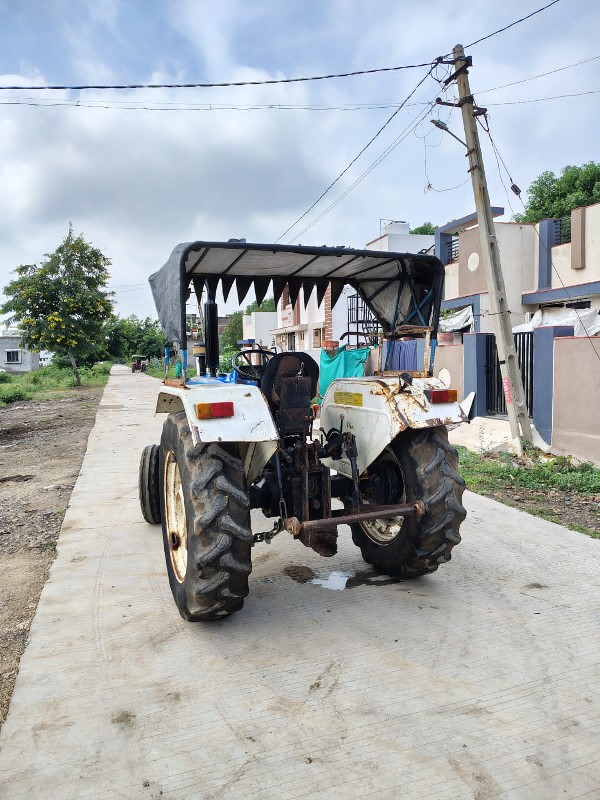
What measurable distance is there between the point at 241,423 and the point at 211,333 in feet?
2.78

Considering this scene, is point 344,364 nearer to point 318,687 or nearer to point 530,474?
point 530,474

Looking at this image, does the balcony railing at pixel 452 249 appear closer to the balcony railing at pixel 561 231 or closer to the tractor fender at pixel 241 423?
the balcony railing at pixel 561 231

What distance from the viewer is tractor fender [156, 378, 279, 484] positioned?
3.11m

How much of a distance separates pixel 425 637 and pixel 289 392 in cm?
173

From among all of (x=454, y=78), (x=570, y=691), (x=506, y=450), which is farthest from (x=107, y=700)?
(x=454, y=78)

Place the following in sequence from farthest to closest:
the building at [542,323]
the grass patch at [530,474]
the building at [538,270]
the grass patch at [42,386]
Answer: the grass patch at [42,386], the building at [538,270], the building at [542,323], the grass patch at [530,474]

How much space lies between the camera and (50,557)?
468 centimetres

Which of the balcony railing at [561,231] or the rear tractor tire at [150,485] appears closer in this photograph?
the rear tractor tire at [150,485]

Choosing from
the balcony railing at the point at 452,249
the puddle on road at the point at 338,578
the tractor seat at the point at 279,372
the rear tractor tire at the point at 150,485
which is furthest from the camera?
the balcony railing at the point at 452,249

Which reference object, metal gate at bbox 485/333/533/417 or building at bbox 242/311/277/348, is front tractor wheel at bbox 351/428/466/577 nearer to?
metal gate at bbox 485/333/533/417

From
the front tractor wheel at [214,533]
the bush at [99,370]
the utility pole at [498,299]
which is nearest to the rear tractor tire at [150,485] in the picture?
the front tractor wheel at [214,533]

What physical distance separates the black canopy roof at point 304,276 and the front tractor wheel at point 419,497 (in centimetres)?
100

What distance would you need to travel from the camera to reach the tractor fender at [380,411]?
11.8ft

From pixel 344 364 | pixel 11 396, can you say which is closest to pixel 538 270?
pixel 344 364
